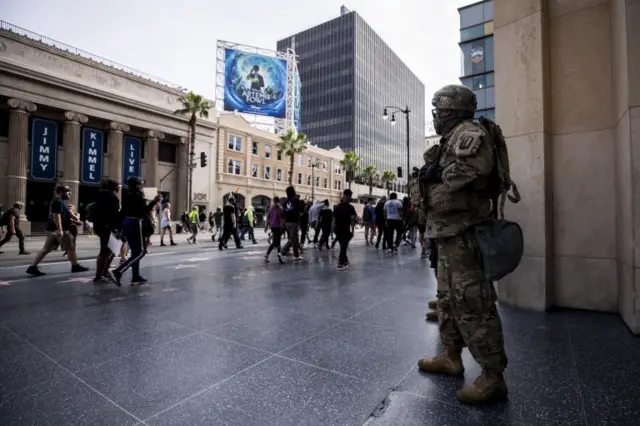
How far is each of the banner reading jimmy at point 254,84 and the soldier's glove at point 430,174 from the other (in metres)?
42.2

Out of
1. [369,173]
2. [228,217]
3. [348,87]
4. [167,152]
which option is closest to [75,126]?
[167,152]

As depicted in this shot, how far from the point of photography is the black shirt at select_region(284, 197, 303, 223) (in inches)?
361

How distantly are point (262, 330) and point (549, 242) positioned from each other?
12.3ft

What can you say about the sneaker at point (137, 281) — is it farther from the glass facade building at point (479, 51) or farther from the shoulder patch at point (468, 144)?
the glass facade building at point (479, 51)

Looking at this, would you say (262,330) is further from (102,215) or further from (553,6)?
(553,6)

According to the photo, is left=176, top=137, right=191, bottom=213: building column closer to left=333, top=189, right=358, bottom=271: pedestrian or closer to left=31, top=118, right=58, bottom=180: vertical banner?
left=31, top=118, right=58, bottom=180: vertical banner

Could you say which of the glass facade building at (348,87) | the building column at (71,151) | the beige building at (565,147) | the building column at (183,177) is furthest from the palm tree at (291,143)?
the beige building at (565,147)

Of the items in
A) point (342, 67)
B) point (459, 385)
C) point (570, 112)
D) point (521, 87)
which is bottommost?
point (459, 385)

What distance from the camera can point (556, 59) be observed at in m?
4.42

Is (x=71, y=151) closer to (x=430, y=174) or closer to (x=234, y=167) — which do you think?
(x=234, y=167)

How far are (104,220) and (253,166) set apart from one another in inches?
1428

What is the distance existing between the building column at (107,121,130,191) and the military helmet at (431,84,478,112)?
1253 inches

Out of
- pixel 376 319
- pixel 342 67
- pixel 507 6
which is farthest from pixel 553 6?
pixel 342 67

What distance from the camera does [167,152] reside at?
1328 inches
